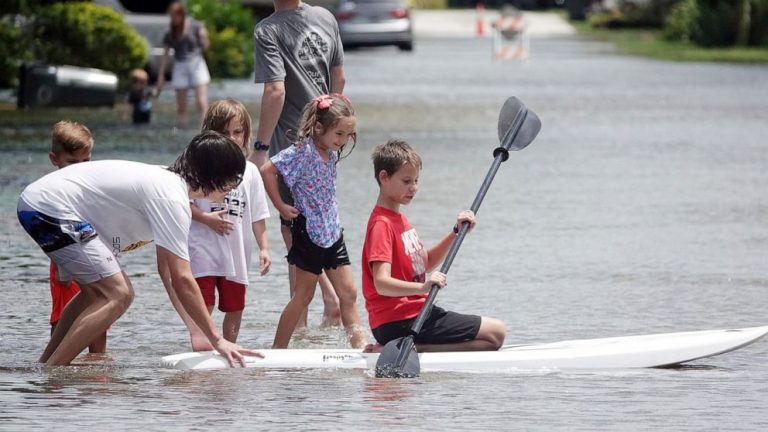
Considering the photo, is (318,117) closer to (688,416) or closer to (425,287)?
(425,287)

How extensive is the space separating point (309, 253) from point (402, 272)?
643mm

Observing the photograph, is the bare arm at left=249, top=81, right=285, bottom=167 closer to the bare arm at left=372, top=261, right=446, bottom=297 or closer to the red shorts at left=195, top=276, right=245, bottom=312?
the red shorts at left=195, top=276, right=245, bottom=312

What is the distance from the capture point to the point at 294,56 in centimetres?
884

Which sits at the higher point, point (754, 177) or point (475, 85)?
point (754, 177)

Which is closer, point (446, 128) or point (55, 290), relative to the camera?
point (55, 290)

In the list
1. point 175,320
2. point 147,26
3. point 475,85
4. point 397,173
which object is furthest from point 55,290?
point 475,85

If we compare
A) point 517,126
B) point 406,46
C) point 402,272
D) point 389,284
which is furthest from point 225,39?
point 389,284

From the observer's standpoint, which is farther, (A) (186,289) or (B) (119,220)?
(B) (119,220)

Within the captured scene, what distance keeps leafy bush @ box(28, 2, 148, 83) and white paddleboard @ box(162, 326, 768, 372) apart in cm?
1791

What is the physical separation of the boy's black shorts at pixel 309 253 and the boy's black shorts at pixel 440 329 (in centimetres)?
53

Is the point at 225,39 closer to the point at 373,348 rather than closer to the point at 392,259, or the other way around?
the point at 373,348

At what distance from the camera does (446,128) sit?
21.3m

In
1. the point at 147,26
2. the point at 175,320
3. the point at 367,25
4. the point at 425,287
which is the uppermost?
the point at 425,287

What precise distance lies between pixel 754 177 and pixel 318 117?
8.81 m
